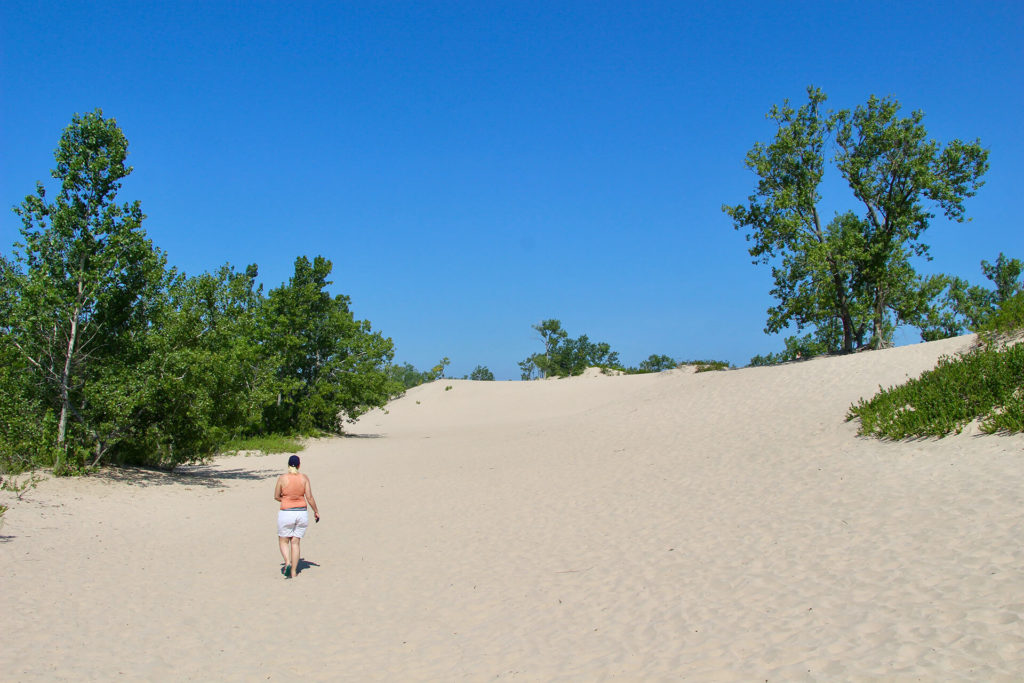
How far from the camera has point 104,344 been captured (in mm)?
15586

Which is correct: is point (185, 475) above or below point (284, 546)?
above

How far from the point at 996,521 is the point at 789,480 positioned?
482cm

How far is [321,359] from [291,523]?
2205 cm

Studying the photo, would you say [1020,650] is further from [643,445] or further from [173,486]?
[173,486]

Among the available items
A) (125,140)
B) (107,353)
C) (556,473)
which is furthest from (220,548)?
(125,140)

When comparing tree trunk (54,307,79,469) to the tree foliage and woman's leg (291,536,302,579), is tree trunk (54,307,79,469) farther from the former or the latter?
the tree foliage

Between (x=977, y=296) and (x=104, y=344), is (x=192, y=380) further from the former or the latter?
(x=977, y=296)

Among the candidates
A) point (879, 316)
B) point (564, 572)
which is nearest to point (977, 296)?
point (879, 316)

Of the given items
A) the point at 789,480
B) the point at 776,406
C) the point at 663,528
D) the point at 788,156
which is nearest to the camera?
the point at 663,528

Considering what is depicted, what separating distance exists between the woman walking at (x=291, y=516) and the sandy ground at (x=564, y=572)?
369mm

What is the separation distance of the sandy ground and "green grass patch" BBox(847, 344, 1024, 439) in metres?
0.60

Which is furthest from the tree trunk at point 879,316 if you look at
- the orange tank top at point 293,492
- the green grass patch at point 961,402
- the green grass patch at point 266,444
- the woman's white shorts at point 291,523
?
the woman's white shorts at point 291,523

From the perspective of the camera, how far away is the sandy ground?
237 inches

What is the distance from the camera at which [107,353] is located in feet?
51.6
